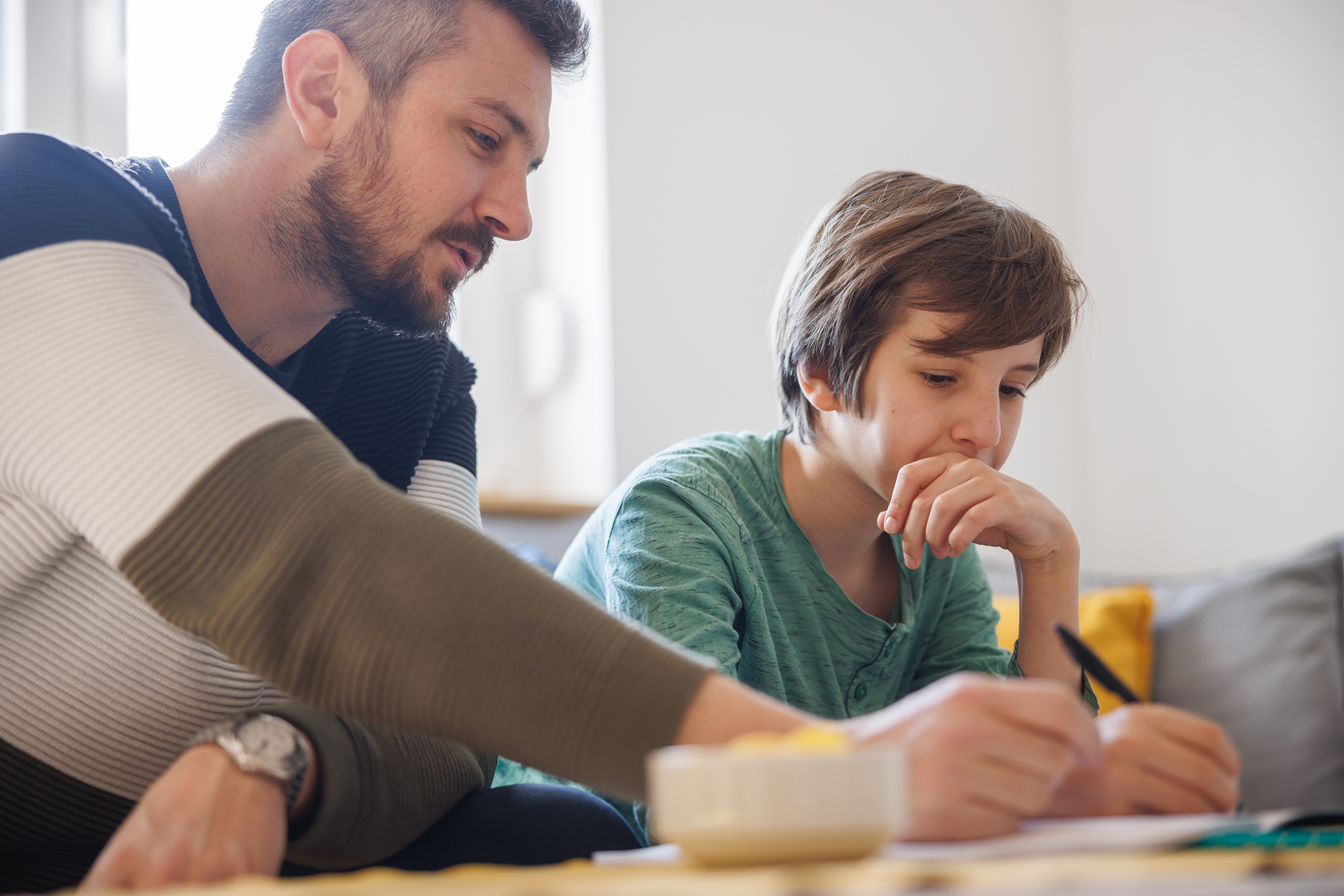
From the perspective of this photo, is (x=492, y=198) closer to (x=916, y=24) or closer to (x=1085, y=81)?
(x=916, y=24)

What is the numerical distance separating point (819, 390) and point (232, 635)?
874 millimetres

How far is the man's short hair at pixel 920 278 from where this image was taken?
1.19 meters

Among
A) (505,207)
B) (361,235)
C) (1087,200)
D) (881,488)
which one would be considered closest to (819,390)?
(881,488)

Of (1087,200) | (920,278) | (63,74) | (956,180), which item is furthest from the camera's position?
(1087,200)

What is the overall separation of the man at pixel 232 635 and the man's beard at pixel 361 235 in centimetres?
13

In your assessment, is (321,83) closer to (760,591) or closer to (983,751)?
(760,591)

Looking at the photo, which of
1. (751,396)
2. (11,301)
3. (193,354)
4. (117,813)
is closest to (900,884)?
(193,354)

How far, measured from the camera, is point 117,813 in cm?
82

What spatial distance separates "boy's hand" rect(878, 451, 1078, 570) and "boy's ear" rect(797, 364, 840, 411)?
16 centimetres

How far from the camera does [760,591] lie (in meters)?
1.17

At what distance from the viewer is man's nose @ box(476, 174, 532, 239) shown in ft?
3.81

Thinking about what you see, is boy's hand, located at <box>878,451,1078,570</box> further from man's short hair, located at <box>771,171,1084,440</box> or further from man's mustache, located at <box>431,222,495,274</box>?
man's mustache, located at <box>431,222,495,274</box>

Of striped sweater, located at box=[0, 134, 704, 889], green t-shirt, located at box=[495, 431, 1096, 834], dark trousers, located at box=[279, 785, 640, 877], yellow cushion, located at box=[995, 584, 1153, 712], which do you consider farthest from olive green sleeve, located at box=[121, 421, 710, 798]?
yellow cushion, located at box=[995, 584, 1153, 712]

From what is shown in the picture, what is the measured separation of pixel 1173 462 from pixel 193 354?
2.61 metres
